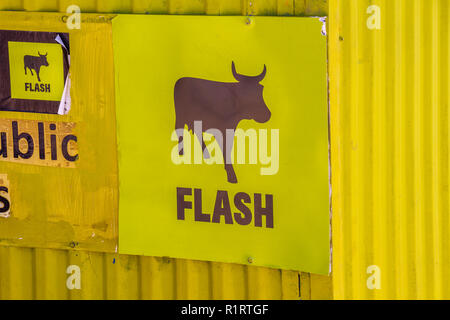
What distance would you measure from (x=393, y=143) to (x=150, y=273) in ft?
4.83

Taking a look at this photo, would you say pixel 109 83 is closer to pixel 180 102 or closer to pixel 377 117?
pixel 180 102

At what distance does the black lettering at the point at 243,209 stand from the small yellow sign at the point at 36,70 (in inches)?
42.1

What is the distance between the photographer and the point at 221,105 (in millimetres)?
3057

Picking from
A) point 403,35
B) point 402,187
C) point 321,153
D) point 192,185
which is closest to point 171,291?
point 192,185

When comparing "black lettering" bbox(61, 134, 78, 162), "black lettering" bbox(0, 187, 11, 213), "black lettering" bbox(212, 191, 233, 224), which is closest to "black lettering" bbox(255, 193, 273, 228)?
"black lettering" bbox(212, 191, 233, 224)

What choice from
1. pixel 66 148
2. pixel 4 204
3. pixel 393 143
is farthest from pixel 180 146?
pixel 393 143

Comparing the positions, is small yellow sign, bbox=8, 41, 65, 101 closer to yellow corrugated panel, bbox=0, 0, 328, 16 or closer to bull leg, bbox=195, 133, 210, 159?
yellow corrugated panel, bbox=0, 0, 328, 16

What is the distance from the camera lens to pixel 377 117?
3.48m

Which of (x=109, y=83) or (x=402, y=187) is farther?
(x=402, y=187)

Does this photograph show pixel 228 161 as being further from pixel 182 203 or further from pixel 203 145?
pixel 182 203

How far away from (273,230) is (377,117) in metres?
0.92

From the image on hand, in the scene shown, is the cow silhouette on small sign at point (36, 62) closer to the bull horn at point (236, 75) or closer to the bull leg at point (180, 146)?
the bull leg at point (180, 146)

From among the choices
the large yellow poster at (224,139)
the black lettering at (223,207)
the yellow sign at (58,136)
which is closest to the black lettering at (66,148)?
the yellow sign at (58,136)

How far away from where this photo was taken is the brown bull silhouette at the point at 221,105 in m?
3.00
